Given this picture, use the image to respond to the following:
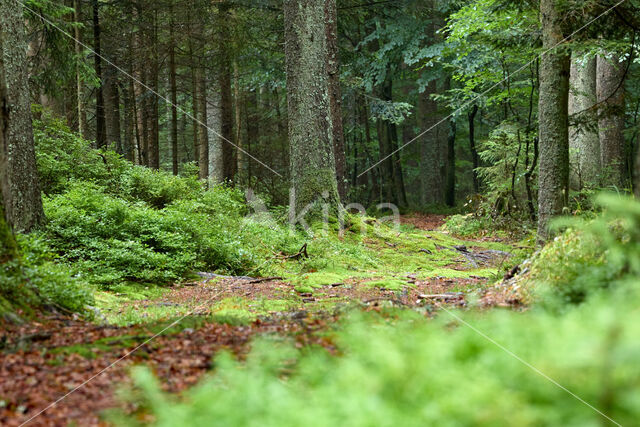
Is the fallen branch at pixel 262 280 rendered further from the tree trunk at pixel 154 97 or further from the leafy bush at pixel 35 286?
the tree trunk at pixel 154 97

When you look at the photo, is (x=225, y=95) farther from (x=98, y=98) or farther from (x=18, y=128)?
(x=18, y=128)

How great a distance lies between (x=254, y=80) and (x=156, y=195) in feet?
35.6

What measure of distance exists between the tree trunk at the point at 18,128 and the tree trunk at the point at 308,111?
4755 mm

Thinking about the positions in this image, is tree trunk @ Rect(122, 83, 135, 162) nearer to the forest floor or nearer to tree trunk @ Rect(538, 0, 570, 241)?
the forest floor

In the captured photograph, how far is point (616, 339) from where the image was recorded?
5.66 feet

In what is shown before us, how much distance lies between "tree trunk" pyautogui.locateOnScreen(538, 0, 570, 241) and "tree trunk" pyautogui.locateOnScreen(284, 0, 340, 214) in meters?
4.86

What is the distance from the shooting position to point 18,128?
8.12 m

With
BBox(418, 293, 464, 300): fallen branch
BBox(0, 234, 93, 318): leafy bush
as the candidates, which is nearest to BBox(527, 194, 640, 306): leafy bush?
BBox(418, 293, 464, 300): fallen branch

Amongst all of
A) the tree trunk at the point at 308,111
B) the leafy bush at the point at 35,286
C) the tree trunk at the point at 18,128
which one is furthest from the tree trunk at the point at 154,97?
the leafy bush at the point at 35,286

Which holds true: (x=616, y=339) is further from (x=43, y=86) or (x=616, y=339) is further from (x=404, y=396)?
(x=43, y=86)

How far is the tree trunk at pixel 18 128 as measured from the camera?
781 cm

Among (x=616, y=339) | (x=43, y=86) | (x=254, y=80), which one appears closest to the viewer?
(x=616, y=339)

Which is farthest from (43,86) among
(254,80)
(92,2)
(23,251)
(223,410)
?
(223,410)

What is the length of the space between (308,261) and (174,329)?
4.85 m
